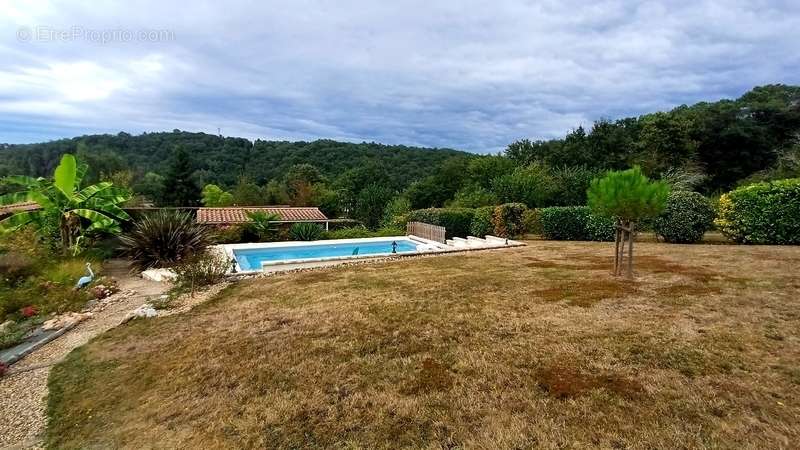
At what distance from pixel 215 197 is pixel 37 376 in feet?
118

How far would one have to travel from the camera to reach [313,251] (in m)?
16.9

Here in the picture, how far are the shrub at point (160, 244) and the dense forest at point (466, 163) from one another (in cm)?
1536

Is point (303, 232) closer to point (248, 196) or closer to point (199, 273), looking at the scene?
point (199, 273)

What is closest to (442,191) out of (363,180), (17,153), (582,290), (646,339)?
(363,180)

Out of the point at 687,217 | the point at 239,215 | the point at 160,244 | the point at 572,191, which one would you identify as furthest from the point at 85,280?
the point at 572,191

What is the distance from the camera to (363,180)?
41938 mm

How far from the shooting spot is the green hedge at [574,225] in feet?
50.1

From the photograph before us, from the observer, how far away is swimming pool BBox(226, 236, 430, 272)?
15.5m

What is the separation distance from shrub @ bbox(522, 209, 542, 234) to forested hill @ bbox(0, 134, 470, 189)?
31.3 metres

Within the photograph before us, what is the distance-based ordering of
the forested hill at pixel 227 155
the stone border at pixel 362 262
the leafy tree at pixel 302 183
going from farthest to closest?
the forested hill at pixel 227 155
the leafy tree at pixel 302 183
the stone border at pixel 362 262

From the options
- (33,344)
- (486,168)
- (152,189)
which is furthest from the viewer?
(152,189)

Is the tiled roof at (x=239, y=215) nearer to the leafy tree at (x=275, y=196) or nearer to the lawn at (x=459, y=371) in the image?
the lawn at (x=459, y=371)

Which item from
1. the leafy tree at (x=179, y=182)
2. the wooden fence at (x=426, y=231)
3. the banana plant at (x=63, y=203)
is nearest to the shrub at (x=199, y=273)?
the banana plant at (x=63, y=203)

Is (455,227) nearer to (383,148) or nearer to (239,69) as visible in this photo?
(239,69)
